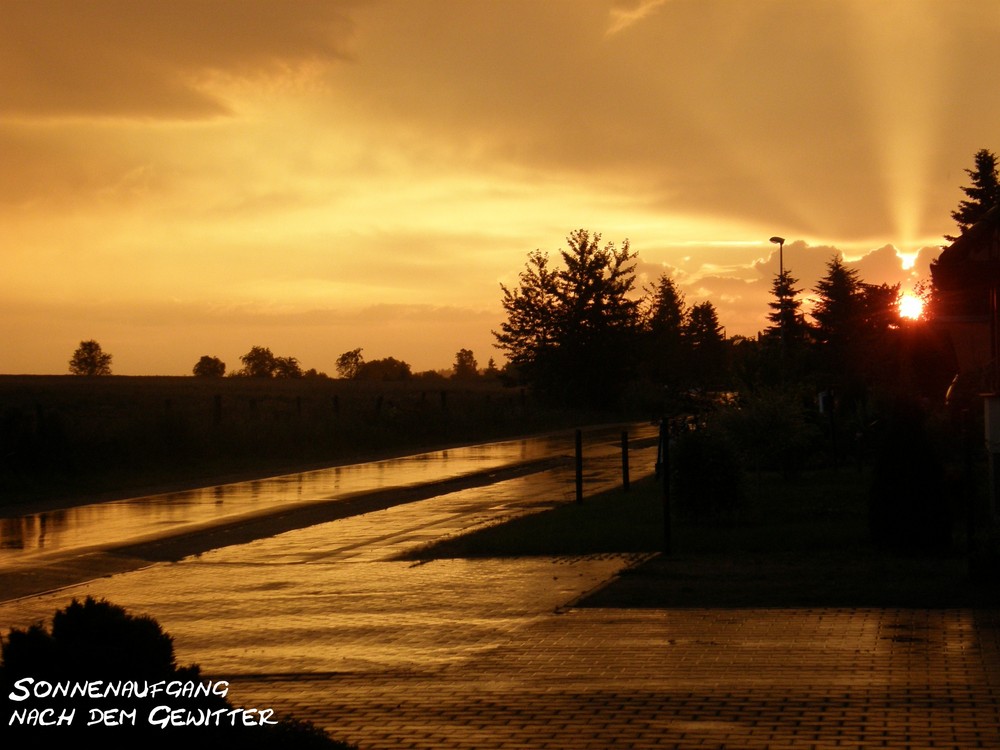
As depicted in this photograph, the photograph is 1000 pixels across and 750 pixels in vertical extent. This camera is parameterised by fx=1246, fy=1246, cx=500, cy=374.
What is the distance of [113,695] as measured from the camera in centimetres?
491

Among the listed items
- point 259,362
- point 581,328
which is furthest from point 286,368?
point 581,328

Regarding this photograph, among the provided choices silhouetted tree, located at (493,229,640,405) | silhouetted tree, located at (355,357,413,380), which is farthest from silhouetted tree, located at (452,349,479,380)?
silhouetted tree, located at (493,229,640,405)

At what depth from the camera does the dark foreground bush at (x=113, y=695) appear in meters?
4.69

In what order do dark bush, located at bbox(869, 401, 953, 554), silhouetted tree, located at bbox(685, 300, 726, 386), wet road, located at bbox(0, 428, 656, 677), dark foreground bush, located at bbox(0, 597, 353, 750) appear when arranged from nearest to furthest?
1. dark foreground bush, located at bbox(0, 597, 353, 750)
2. wet road, located at bbox(0, 428, 656, 677)
3. dark bush, located at bbox(869, 401, 953, 554)
4. silhouetted tree, located at bbox(685, 300, 726, 386)

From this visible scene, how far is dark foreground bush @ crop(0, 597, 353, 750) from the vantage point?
4691 mm

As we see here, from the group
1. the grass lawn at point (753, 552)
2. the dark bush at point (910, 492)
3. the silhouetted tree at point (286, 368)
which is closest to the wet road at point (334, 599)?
the grass lawn at point (753, 552)

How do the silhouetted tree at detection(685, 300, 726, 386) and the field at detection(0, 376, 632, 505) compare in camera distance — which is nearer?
the field at detection(0, 376, 632, 505)

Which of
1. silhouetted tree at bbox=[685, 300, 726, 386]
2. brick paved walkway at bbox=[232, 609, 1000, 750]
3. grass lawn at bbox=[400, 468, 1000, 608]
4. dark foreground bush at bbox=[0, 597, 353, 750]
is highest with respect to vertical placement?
silhouetted tree at bbox=[685, 300, 726, 386]

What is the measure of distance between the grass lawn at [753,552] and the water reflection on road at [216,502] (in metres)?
5.50

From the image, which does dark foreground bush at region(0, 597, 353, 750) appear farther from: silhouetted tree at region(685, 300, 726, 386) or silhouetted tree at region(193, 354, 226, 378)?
silhouetted tree at region(193, 354, 226, 378)

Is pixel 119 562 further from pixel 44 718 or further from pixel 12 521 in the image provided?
pixel 44 718

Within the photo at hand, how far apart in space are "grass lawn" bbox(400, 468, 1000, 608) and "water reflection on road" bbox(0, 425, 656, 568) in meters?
5.50

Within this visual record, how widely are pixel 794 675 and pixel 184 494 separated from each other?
19.8m

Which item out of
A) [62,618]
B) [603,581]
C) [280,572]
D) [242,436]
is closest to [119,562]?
[280,572]
